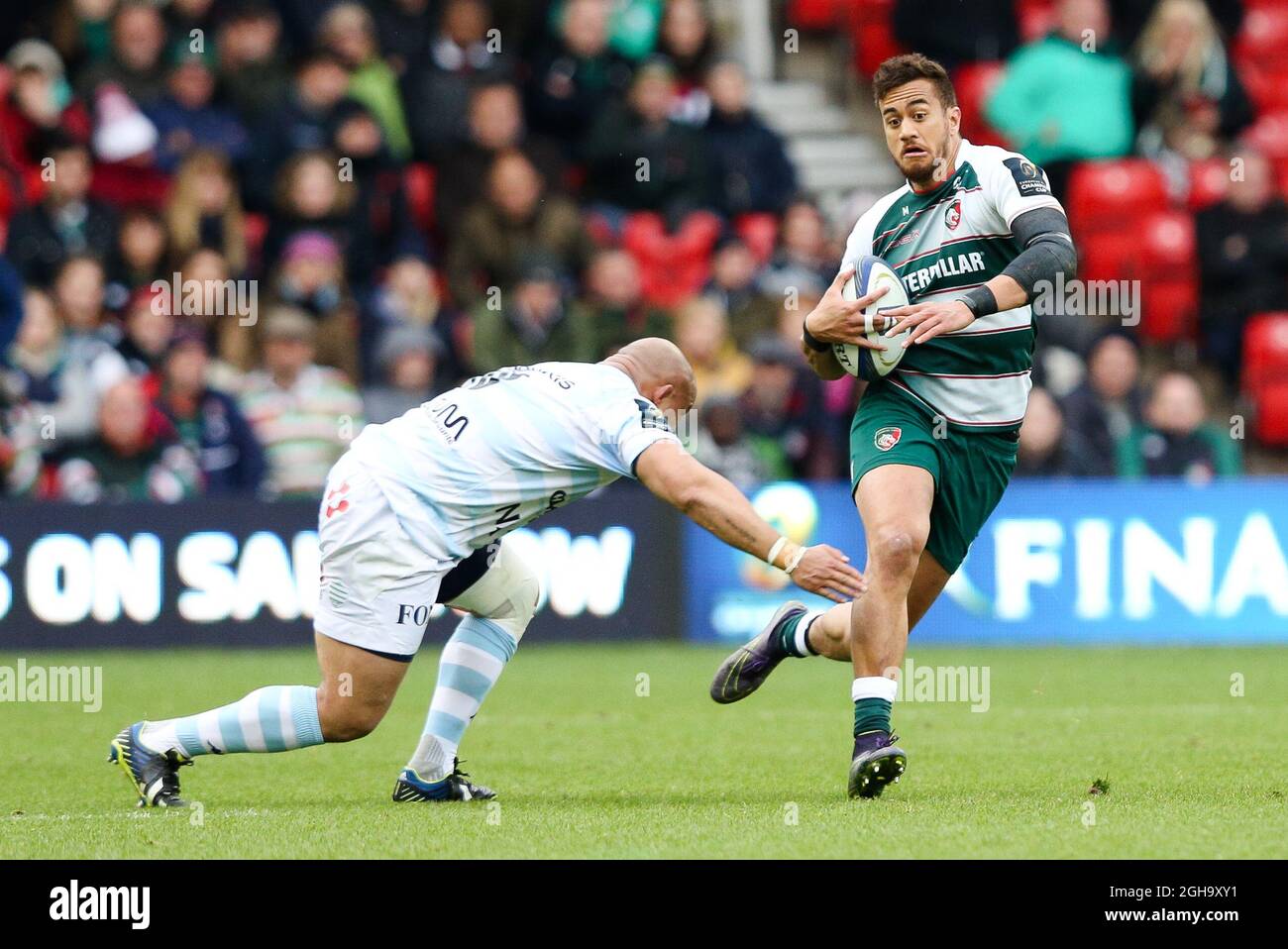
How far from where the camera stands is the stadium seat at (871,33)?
57.7ft

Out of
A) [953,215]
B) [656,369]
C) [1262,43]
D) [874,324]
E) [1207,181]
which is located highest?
[1262,43]

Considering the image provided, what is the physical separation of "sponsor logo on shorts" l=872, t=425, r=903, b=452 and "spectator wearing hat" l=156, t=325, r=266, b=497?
7.09 metres

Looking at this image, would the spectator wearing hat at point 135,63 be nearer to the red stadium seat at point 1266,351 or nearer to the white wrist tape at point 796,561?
the red stadium seat at point 1266,351

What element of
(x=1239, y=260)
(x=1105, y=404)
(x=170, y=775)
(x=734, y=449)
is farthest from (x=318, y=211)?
(x=170, y=775)

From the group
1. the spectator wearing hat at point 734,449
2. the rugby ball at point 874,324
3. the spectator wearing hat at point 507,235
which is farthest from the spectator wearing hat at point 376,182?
the rugby ball at point 874,324

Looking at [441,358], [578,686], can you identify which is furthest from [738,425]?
[578,686]

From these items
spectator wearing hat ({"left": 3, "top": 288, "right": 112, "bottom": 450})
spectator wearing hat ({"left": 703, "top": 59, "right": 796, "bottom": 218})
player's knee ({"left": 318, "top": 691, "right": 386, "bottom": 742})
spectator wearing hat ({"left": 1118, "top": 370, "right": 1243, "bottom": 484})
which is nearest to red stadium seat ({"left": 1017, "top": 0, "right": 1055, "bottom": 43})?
spectator wearing hat ({"left": 703, "top": 59, "right": 796, "bottom": 218})

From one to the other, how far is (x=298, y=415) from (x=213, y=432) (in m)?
0.55

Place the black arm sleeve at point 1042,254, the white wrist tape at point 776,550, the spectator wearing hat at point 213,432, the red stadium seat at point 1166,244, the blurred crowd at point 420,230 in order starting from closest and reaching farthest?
1. the white wrist tape at point 776,550
2. the black arm sleeve at point 1042,254
3. the spectator wearing hat at point 213,432
4. the blurred crowd at point 420,230
5. the red stadium seat at point 1166,244

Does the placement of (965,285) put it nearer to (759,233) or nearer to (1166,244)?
(1166,244)

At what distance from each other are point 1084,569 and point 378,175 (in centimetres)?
577

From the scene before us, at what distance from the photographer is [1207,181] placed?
16.1 metres

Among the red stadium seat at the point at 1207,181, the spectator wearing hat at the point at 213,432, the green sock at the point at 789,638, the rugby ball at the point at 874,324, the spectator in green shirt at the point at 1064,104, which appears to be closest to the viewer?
the rugby ball at the point at 874,324

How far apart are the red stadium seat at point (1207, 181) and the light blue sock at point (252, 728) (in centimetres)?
1080
